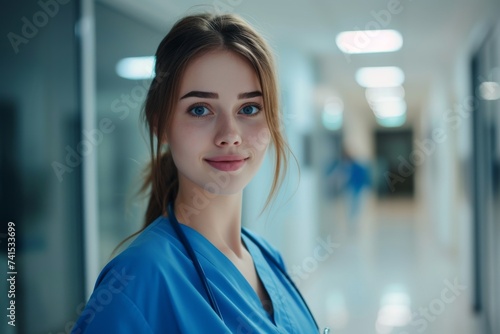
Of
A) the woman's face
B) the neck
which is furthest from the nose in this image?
the neck

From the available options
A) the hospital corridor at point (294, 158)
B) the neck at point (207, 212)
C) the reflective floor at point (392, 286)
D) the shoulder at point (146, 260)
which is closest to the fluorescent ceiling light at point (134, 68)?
the hospital corridor at point (294, 158)

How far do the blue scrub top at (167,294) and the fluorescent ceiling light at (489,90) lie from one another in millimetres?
2891

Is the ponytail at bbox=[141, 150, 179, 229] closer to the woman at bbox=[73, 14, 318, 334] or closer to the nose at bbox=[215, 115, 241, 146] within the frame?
the woman at bbox=[73, 14, 318, 334]

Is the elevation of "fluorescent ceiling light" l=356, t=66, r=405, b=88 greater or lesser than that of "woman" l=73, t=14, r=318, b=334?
greater

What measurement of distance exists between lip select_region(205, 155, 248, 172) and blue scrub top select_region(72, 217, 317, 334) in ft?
0.47

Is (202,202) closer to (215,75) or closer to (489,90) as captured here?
(215,75)

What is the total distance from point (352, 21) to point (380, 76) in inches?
138

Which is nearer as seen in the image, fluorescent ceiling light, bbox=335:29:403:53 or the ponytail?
the ponytail

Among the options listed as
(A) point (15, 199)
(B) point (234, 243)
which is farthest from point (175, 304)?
(A) point (15, 199)

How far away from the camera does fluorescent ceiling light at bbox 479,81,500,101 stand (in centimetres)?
331

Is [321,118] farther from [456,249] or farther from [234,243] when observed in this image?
[234,243]

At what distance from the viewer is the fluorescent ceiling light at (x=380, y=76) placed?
7.39 m

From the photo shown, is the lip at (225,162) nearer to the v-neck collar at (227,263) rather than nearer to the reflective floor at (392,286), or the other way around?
the v-neck collar at (227,263)

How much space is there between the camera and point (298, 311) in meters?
1.09
